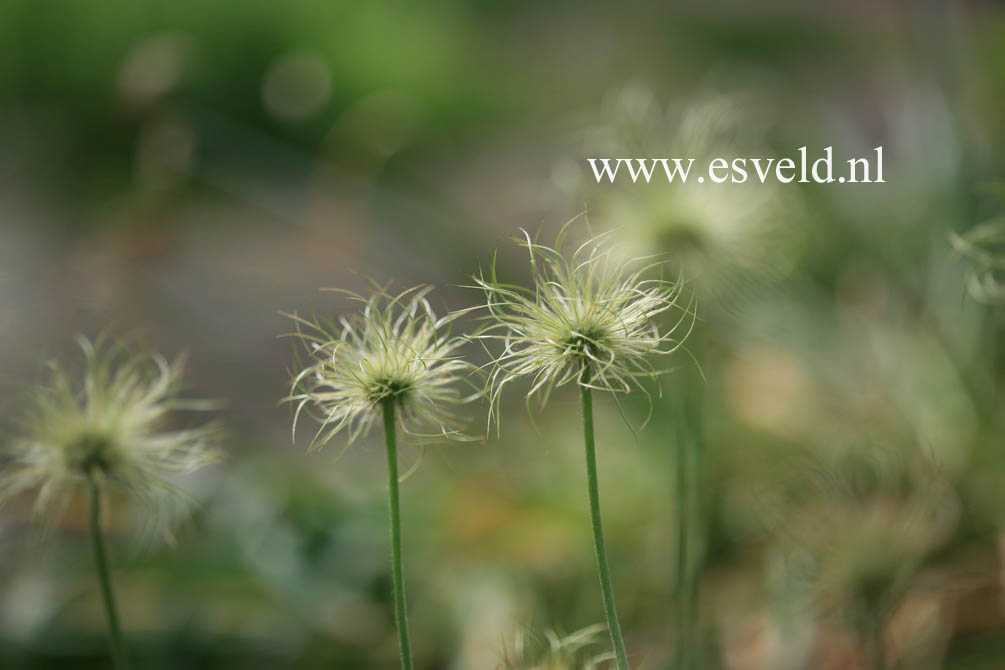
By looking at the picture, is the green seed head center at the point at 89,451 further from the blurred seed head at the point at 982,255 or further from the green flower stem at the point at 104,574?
the blurred seed head at the point at 982,255

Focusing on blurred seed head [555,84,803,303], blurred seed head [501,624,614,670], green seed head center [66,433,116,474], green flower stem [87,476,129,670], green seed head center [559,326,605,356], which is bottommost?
blurred seed head [501,624,614,670]

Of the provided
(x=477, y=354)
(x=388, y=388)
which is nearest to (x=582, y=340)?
(x=388, y=388)

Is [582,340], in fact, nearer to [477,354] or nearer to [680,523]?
[680,523]

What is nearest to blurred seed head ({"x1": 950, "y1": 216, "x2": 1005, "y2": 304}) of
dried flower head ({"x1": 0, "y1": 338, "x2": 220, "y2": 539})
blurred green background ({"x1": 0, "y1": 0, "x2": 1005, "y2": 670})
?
blurred green background ({"x1": 0, "y1": 0, "x2": 1005, "y2": 670})

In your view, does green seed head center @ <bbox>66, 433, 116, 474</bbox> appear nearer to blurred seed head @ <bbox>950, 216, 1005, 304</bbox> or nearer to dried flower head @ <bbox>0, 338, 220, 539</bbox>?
dried flower head @ <bbox>0, 338, 220, 539</bbox>

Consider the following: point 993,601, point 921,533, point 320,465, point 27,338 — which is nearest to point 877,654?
point 921,533

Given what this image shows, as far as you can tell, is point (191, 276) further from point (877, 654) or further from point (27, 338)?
point (877, 654)

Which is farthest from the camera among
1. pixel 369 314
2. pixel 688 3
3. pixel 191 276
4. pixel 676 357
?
pixel 688 3

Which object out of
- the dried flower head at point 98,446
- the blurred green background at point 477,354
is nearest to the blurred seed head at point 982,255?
the blurred green background at point 477,354
